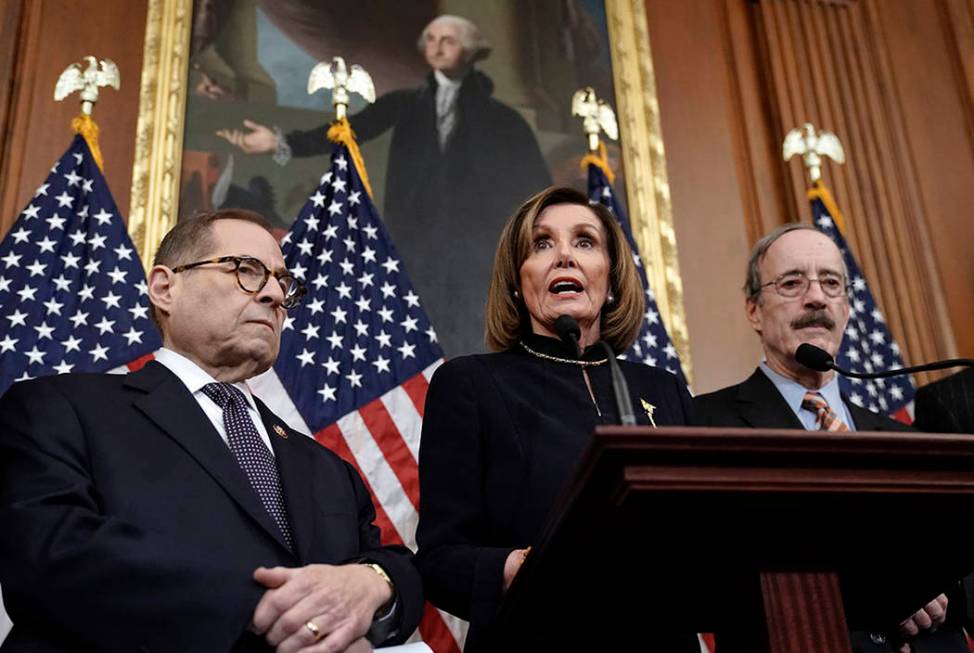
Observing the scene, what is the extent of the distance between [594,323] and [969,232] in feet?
12.2

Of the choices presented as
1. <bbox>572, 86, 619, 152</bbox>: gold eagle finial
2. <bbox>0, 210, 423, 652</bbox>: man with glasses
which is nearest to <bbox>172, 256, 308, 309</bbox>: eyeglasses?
<bbox>0, 210, 423, 652</bbox>: man with glasses

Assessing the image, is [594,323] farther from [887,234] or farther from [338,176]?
[887,234]

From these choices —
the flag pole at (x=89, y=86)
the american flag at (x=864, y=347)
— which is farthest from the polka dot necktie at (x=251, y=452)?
the american flag at (x=864, y=347)

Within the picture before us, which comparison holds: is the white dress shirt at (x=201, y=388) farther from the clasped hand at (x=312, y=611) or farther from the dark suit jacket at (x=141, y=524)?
the clasped hand at (x=312, y=611)

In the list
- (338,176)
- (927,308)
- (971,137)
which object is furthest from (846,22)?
(338,176)

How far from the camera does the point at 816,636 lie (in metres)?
1.42

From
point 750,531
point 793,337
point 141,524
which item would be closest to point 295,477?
point 141,524

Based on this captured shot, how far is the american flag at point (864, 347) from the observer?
177 inches

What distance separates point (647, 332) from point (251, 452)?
2.48 metres

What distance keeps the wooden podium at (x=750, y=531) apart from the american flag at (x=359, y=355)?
6.19ft

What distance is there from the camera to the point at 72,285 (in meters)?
3.81

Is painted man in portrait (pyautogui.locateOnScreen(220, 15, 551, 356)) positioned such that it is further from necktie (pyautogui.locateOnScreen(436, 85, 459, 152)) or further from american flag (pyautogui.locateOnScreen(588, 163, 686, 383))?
american flag (pyautogui.locateOnScreen(588, 163, 686, 383))

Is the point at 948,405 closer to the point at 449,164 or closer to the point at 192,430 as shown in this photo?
the point at 192,430

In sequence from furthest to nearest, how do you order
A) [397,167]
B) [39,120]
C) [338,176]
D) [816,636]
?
1. [397,167]
2. [39,120]
3. [338,176]
4. [816,636]
